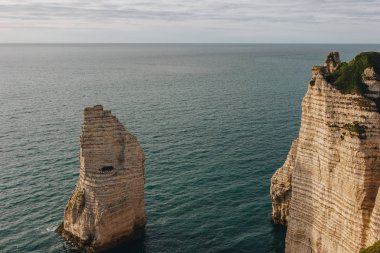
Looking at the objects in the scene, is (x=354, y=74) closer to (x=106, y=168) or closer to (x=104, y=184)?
(x=106, y=168)

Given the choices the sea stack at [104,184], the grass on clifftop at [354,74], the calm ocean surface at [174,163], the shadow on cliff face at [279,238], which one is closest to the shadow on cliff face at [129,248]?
the calm ocean surface at [174,163]

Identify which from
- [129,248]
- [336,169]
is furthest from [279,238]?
[129,248]

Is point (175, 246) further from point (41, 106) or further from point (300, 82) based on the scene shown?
point (300, 82)

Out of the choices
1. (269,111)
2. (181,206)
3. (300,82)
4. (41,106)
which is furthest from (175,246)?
Result: (300,82)

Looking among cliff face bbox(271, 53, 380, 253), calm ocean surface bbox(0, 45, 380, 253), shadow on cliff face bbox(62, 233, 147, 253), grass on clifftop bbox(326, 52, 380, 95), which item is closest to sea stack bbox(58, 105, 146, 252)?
shadow on cliff face bbox(62, 233, 147, 253)

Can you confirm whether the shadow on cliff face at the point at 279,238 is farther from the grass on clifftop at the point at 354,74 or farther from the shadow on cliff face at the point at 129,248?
the grass on clifftop at the point at 354,74

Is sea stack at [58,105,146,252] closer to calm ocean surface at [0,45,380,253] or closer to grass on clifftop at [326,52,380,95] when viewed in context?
calm ocean surface at [0,45,380,253]
